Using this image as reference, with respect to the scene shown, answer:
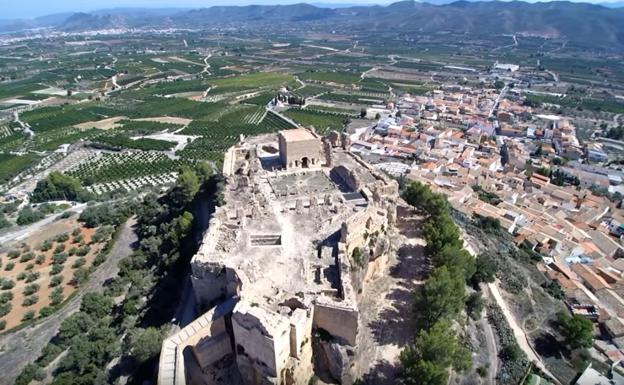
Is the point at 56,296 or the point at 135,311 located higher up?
the point at 135,311

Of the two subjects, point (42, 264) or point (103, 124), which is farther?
point (103, 124)

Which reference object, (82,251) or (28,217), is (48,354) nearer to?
(82,251)

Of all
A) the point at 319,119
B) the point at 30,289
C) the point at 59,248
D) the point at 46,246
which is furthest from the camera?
the point at 319,119

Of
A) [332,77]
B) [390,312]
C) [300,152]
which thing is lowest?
[332,77]

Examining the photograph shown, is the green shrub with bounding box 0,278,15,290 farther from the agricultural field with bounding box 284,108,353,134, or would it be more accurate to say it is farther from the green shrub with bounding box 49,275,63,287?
the agricultural field with bounding box 284,108,353,134

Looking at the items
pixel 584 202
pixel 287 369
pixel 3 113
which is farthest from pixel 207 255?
pixel 3 113

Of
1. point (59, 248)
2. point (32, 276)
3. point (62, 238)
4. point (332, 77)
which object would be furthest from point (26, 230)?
point (332, 77)

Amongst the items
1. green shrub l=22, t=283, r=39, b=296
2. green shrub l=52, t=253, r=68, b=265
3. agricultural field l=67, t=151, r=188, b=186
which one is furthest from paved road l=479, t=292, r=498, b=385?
agricultural field l=67, t=151, r=188, b=186

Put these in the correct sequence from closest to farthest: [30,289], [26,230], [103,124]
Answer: [30,289] < [26,230] < [103,124]
